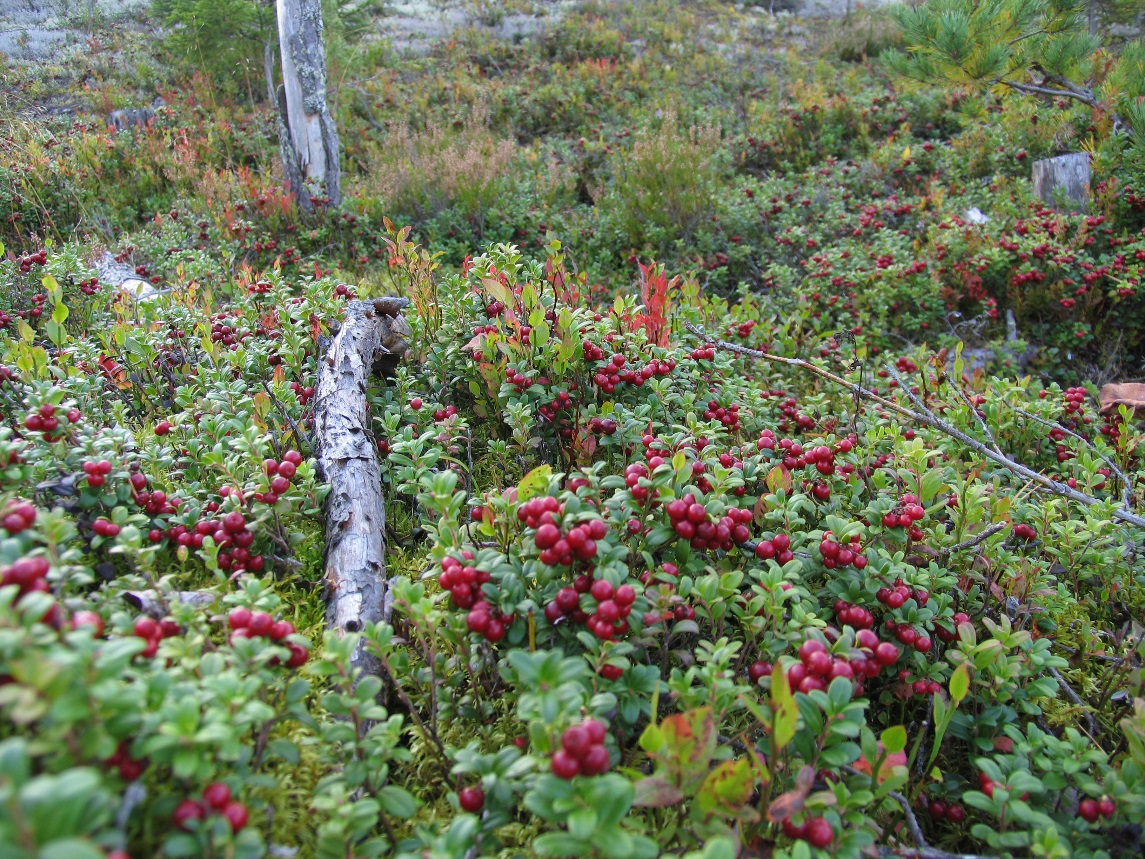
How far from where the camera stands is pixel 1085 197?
19.7 feet

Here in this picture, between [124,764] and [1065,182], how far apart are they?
7916 mm

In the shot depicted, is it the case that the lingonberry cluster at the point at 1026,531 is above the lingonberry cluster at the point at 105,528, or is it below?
below

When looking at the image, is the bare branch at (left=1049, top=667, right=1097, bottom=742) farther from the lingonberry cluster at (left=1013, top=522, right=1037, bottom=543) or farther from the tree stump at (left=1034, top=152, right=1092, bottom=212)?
the tree stump at (left=1034, top=152, right=1092, bottom=212)

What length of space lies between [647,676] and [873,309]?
4.58m

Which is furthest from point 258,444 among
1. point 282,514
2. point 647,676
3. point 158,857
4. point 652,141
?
point 652,141

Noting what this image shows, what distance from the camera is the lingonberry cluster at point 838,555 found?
1.94 meters

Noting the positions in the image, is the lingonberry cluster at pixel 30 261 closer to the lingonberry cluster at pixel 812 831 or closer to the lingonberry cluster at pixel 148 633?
the lingonberry cluster at pixel 148 633

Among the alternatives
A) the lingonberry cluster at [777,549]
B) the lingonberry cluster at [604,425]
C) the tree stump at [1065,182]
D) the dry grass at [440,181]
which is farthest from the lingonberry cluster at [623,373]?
the tree stump at [1065,182]

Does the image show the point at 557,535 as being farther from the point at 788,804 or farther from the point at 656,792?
the point at 788,804

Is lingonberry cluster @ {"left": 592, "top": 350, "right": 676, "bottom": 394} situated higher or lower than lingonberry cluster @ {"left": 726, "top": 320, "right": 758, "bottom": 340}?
higher

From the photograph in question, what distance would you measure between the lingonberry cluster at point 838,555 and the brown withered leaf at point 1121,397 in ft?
10.4

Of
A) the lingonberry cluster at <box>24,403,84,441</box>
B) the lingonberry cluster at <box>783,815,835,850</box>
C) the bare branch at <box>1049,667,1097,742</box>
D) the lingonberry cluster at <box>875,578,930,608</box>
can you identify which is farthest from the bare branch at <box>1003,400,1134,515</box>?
the lingonberry cluster at <box>24,403,84,441</box>

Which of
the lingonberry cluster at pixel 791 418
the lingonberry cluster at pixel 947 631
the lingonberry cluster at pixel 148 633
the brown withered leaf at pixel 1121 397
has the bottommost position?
the brown withered leaf at pixel 1121 397

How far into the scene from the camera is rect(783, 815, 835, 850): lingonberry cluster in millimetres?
1288
